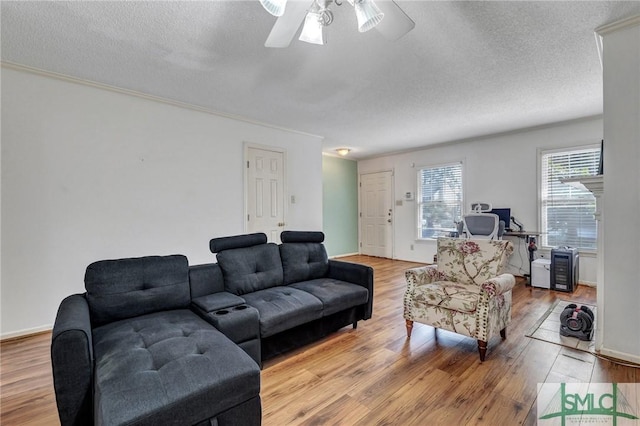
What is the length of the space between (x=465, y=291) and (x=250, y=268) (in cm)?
188

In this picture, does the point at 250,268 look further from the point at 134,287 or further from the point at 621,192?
the point at 621,192

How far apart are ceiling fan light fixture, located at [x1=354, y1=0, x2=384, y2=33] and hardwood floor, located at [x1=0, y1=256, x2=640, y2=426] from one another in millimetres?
2241

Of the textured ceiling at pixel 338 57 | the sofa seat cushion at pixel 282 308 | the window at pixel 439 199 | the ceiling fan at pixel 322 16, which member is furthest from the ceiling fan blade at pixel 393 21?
the window at pixel 439 199

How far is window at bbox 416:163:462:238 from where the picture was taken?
18.6ft

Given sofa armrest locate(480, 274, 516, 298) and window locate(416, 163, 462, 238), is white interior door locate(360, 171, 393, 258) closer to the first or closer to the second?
window locate(416, 163, 462, 238)

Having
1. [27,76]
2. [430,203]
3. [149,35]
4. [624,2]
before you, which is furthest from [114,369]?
[430,203]

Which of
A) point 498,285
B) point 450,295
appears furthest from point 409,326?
point 498,285

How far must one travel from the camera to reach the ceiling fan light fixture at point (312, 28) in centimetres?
167

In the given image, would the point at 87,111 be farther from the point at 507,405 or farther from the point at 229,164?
the point at 507,405

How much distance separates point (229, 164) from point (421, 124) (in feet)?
9.83

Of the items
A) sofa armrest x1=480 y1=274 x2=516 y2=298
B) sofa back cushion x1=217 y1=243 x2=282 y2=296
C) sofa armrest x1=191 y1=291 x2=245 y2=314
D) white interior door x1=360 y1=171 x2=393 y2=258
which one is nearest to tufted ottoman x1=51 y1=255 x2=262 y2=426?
sofa armrest x1=191 y1=291 x2=245 y2=314

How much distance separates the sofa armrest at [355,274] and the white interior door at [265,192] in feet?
5.74

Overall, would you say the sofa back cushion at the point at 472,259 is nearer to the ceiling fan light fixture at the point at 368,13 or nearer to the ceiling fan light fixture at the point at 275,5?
the ceiling fan light fixture at the point at 368,13

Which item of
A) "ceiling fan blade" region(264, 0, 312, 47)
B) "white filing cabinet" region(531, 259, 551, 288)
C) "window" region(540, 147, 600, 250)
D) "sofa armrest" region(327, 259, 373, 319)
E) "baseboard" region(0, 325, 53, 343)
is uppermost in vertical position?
"ceiling fan blade" region(264, 0, 312, 47)
